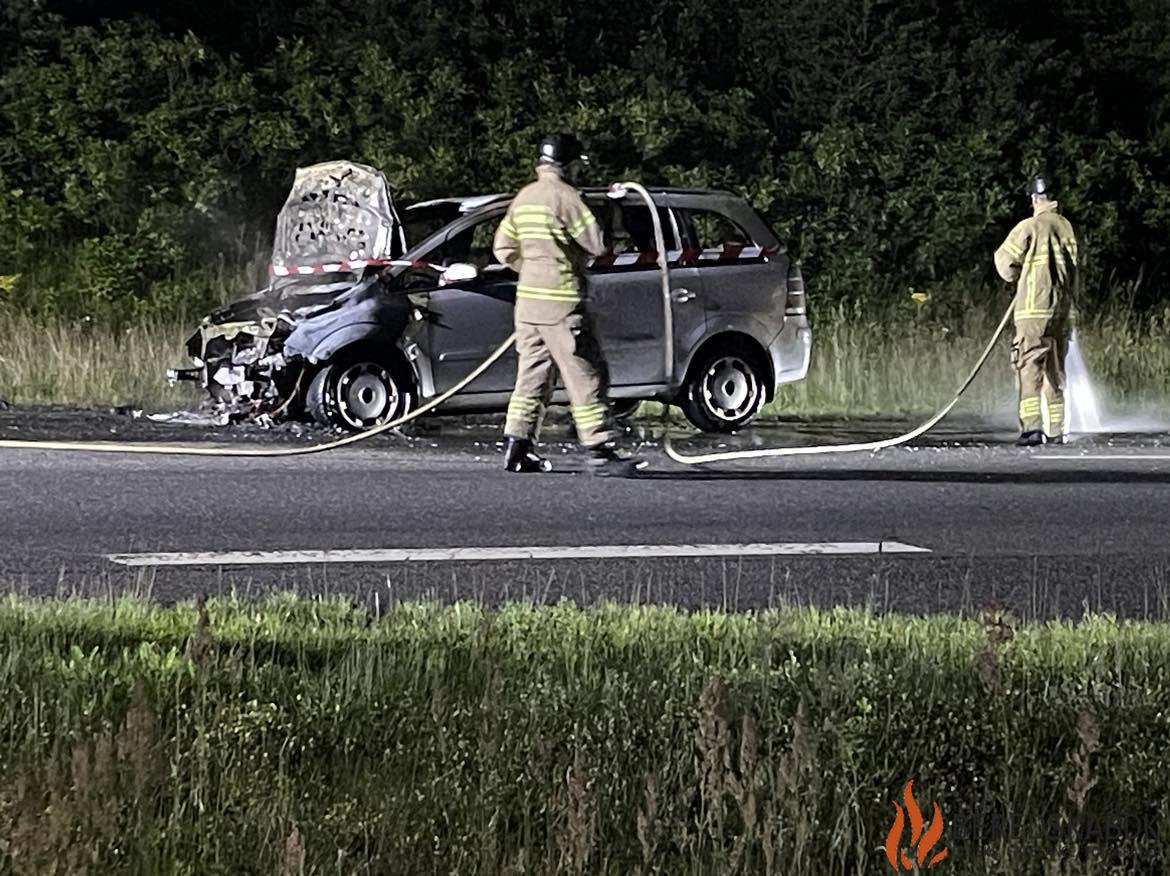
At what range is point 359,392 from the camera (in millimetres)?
13805

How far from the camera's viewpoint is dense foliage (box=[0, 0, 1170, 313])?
2259 centimetres

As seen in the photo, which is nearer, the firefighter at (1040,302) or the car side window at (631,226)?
the firefighter at (1040,302)

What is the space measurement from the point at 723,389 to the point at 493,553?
A: 6213 mm

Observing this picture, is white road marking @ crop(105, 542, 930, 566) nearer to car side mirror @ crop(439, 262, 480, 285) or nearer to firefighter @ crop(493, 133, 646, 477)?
firefighter @ crop(493, 133, 646, 477)

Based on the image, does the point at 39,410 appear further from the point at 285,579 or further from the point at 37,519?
the point at 285,579

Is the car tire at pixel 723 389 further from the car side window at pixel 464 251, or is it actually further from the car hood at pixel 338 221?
the car hood at pixel 338 221

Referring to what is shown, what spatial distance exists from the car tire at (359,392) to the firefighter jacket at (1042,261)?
154 inches

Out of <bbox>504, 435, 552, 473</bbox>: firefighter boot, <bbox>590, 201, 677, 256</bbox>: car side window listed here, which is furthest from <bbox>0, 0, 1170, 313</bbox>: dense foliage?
<bbox>504, 435, 552, 473</bbox>: firefighter boot

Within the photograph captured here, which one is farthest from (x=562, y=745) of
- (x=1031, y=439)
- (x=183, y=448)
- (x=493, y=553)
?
(x=1031, y=439)

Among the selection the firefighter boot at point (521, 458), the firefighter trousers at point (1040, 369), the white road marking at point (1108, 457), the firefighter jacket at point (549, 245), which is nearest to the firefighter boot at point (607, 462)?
the firefighter boot at point (521, 458)

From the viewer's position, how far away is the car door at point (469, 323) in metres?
13.9

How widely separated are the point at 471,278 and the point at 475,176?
1011 cm

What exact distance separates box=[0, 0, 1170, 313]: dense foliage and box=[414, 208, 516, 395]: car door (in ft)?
28.3

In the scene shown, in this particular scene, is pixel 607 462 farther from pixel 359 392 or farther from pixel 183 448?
pixel 359 392
